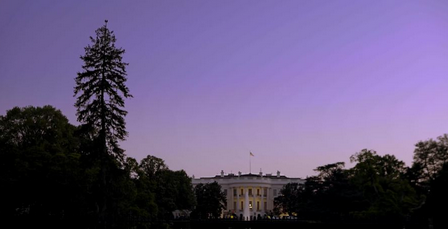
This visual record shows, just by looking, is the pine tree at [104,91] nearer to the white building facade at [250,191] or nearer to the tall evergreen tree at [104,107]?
the tall evergreen tree at [104,107]

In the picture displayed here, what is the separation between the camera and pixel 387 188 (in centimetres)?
6172

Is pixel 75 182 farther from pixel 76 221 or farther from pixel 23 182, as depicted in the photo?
pixel 76 221

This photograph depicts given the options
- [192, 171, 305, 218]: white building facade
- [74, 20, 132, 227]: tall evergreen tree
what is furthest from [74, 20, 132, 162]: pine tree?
[192, 171, 305, 218]: white building facade

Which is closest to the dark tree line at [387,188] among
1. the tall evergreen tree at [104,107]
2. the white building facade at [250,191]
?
the tall evergreen tree at [104,107]

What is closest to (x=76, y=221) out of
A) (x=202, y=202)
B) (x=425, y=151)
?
(x=425, y=151)

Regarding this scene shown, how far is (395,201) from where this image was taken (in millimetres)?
59031

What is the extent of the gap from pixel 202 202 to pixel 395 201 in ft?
251

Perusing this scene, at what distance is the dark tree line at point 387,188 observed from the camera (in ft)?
137

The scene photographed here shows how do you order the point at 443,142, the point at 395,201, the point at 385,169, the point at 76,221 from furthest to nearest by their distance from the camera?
the point at 443,142 → the point at 385,169 → the point at 395,201 → the point at 76,221

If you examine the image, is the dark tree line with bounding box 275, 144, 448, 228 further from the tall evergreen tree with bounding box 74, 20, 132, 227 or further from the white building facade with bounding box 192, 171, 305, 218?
the white building facade with bounding box 192, 171, 305, 218

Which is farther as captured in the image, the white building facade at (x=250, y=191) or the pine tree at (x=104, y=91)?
the white building facade at (x=250, y=191)

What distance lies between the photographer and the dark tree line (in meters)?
41.9

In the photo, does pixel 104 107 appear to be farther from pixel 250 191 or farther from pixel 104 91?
pixel 250 191

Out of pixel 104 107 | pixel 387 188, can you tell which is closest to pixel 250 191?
pixel 387 188
